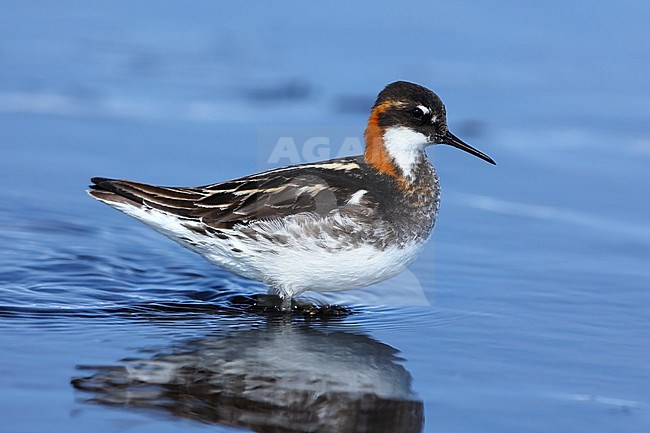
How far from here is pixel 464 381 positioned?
7.25 meters

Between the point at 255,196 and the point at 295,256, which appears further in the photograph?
the point at 255,196

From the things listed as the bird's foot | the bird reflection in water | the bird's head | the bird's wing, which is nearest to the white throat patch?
the bird's head

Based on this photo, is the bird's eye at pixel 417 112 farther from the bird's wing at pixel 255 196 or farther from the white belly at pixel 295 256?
the white belly at pixel 295 256

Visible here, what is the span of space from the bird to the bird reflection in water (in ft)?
2.35

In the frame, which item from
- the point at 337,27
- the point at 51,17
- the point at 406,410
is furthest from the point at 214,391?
the point at 51,17

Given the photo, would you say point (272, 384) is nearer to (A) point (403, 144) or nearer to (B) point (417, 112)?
(A) point (403, 144)

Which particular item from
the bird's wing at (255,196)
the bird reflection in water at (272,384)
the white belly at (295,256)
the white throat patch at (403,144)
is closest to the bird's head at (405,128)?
the white throat patch at (403,144)

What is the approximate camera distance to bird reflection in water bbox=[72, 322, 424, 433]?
21.4 feet

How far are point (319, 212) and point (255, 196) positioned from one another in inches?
21.5

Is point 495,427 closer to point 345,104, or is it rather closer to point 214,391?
point 214,391

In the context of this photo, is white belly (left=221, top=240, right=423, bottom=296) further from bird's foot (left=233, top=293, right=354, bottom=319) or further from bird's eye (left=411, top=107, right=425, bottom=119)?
bird's eye (left=411, top=107, right=425, bottom=119)

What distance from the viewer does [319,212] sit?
8.58 meters

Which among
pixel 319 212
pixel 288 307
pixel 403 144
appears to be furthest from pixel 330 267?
pixel 403 144

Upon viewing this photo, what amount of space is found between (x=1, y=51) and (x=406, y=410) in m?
8.78
